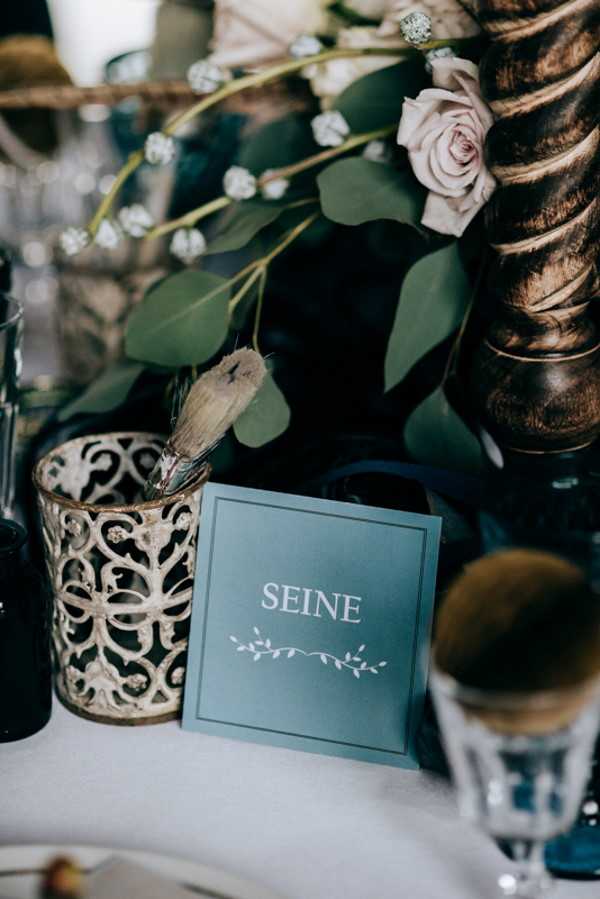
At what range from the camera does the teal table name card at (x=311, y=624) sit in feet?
1.94

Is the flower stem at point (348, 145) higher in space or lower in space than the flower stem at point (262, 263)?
higher

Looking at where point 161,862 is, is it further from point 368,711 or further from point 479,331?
point 479,331

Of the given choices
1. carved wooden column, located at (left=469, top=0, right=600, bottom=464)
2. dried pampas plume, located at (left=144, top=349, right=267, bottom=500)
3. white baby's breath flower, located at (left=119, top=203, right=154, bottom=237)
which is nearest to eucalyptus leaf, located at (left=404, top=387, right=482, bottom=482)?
carved wooden column, located at (left=469, top=0, right=600, bottom=464)

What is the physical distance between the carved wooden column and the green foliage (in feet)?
0.76

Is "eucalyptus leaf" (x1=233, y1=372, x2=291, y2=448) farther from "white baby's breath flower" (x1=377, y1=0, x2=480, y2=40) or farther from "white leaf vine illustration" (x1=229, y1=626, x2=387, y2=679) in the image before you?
"white baby's breath flower" (x1=377, y1=0, x2=480, y2=40)

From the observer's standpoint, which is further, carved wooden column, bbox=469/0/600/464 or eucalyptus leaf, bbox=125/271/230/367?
eucalyptus leaf, bbox=125/271/230/367

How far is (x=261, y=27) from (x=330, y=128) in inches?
7.5

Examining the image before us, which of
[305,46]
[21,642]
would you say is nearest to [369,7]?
[305,46]

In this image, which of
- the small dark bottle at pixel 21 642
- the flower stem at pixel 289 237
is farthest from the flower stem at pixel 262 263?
the small dark bottle at pixel 21 642

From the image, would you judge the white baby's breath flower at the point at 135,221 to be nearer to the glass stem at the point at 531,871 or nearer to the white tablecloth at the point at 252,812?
the white tablecloth at the point at 252,812

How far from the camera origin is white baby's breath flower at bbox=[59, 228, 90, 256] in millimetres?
699

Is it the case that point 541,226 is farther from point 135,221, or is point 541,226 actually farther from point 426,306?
point 135,221

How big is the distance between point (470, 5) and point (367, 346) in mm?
306

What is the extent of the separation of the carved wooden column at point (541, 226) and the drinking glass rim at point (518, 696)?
24 cm
